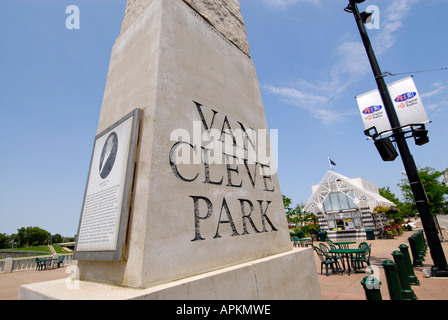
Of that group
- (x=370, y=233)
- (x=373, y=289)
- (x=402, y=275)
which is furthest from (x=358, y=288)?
(x=370, y=233)

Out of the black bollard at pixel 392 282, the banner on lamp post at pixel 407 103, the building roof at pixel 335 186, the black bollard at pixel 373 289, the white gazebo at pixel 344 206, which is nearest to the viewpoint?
the black bollard at pixel 373 289

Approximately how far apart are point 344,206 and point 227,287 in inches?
903

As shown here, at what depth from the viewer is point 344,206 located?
21.4m

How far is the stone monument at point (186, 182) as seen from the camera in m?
1.72

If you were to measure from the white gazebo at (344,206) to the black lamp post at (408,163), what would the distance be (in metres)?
14.0

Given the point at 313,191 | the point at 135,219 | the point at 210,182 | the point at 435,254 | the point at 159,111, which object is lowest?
the point at 435,254

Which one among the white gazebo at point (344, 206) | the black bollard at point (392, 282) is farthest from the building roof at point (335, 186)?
the black bollard at point (392, 282)

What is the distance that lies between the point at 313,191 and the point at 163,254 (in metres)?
24.4

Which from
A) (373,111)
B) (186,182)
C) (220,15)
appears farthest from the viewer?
(373,111)

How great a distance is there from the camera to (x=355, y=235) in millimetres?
18453

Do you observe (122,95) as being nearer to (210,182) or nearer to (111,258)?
(210,182)

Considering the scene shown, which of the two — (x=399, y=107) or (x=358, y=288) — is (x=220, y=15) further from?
(x=399, y=107)

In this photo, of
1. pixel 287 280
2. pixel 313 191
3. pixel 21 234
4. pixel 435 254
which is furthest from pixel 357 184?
pixel 21 234

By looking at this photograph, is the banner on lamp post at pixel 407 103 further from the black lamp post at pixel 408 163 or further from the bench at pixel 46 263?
the bench at pixel 46 263
